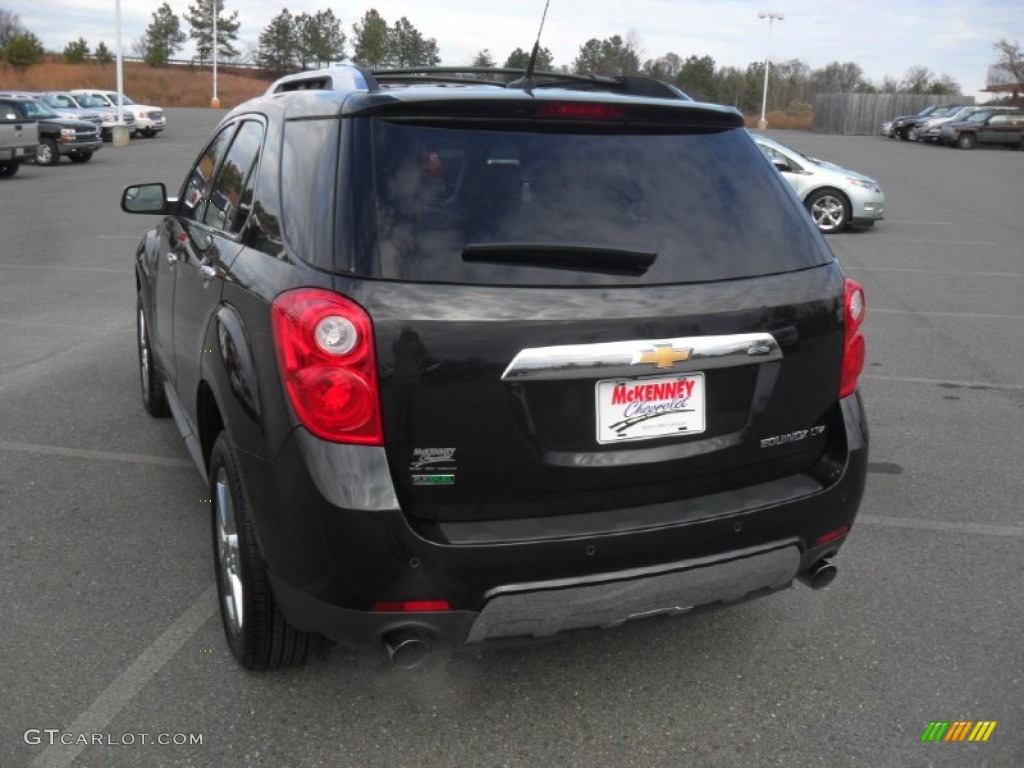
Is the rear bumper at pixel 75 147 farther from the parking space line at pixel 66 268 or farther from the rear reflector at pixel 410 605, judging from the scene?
the rear reflector at pixel 410 605

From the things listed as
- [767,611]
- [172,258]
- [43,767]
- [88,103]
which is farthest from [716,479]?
[88,103]

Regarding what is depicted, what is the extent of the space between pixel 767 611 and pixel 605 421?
145cm

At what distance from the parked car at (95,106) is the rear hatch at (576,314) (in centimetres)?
3673

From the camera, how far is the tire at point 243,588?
10.1 feet

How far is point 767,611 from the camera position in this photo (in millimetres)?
3828

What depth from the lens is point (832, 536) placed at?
3209 mm

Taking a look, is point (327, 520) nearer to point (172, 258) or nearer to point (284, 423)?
point (284, 423)

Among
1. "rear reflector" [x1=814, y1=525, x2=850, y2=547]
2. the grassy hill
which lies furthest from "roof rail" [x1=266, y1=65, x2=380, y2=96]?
the grassy hill

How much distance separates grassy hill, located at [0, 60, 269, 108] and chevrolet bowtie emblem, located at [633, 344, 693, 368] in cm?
6995

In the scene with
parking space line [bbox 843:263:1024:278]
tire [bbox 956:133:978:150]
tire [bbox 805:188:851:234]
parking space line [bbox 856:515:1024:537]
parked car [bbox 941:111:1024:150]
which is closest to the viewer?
parking space line [bbox 856:515:1024:537]

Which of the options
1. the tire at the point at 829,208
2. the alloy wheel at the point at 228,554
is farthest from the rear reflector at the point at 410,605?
the tire at the point at 829,208

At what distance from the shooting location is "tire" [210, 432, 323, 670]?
3084mm

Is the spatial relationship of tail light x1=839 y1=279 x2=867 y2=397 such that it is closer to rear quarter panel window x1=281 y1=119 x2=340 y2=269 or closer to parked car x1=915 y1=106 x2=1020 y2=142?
rear quarter panel window x1=281 y1=119 x2=340 y2=269

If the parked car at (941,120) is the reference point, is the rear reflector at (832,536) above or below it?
below
